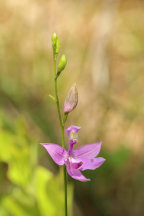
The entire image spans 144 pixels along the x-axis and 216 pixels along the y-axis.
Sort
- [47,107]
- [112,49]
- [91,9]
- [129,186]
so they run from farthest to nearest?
[91,9]
[112,49]
[47,107]
[129,186]

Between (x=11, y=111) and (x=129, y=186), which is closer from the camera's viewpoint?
(x=129, y=186)

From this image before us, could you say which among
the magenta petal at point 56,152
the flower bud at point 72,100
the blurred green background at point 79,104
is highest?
the flower bud at point 72,100

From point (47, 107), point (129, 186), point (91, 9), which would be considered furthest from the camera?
point (91, 9)

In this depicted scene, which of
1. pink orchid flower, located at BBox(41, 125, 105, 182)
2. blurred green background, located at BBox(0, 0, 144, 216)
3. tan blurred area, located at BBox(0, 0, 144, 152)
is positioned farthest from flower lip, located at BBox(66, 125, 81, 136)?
tan blurred area, located at BBox(0, 0, 144, 152)

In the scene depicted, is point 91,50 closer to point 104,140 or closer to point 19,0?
point 104,140

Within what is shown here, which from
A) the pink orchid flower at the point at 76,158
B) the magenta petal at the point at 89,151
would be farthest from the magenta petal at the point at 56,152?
the magenta petal at the point at 89,151

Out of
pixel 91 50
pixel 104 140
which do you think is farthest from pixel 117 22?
pixel 104 140

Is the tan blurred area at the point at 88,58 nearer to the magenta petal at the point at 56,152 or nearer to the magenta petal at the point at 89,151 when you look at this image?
the magenta petal at the point at 89,151
